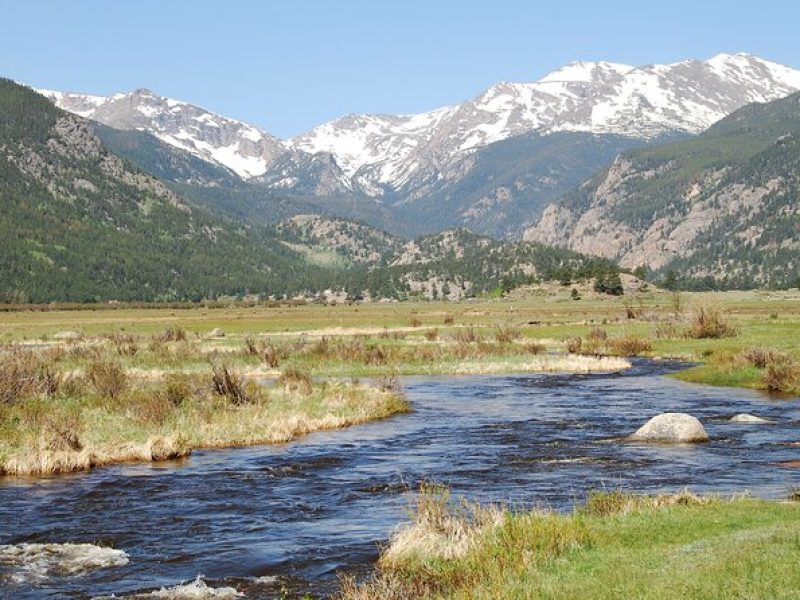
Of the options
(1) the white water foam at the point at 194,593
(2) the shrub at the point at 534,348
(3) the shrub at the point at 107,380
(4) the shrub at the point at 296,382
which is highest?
(3) the shrub at the point at 107,380

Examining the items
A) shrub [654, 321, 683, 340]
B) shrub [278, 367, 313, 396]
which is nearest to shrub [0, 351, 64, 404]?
shrub [278, 367, 313, 396]

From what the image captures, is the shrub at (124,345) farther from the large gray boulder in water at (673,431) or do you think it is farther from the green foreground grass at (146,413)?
the large gray boulder in water at (673,431)

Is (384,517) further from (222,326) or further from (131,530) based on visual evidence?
(222,326)

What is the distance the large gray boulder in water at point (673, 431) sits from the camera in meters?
37.2

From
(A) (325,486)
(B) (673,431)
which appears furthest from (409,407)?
(A) (325,486)

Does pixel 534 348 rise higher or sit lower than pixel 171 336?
lower

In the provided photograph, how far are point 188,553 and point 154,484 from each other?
347 inches

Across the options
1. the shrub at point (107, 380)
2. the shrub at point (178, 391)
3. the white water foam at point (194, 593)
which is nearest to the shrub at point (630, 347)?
the shrub at point (178, 391)

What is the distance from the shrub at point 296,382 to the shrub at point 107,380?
8435mm

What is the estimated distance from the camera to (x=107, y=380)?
4672 centimetres

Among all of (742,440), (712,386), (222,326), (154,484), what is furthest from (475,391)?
(222,326)

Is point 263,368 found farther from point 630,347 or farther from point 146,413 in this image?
point 630,347

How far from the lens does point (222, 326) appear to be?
433 ft

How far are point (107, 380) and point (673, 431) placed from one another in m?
26.4
